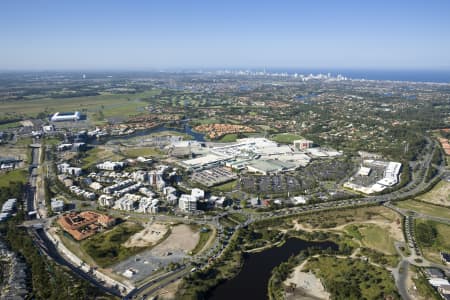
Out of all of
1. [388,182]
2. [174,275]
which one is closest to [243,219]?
[174,275]

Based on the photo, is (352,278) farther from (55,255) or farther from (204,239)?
(55,255)

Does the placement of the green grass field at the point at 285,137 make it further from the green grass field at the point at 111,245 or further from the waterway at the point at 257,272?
the green grass field at the point at 111,245

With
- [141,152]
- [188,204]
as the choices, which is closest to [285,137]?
[141,152]

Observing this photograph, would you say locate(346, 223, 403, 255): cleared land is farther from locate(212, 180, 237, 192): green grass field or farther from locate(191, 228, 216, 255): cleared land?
locate(212, 180, 237, 192): green grass field

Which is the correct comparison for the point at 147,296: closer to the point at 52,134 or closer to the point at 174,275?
the point at 174,275

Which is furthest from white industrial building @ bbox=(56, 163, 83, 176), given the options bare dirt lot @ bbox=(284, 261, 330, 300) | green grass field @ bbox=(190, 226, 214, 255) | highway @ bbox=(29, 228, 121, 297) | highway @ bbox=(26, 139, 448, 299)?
bare dirt lot @ bbox=(284, 261, 330, 300)

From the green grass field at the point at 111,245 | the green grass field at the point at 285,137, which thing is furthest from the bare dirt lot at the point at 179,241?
the green grass field at the point at 285,137
